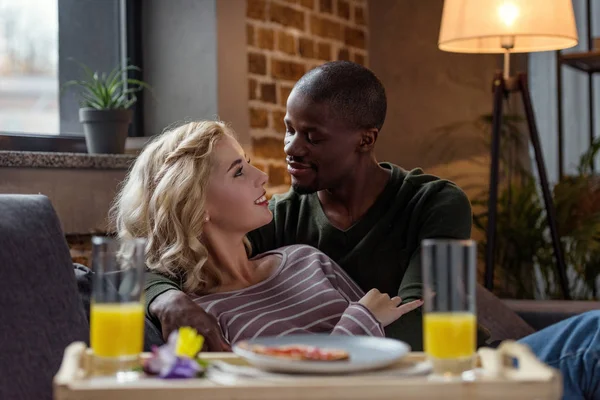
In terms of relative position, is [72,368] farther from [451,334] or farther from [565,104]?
[565,104]

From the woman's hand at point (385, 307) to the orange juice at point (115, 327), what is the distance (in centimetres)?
72

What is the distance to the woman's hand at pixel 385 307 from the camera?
182 cm

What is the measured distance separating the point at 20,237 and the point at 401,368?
74 centimetres

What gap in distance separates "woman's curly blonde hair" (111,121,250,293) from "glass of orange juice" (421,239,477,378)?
914 mm

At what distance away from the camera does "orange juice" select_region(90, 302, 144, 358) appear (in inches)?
46.0

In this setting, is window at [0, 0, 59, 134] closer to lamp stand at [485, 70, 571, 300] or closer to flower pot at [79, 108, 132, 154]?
flower pot at [79, 108, 132, 154]

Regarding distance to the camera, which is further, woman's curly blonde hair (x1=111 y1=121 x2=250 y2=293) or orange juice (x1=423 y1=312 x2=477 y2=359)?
woman's curly blonde hair (x1=111 y1=121 x2=250 y2=293)

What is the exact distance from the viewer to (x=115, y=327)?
1.17 meters

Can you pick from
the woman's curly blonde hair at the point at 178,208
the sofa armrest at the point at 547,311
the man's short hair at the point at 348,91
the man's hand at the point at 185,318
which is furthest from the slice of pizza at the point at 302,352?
the sofa armrest at the point at 547,311

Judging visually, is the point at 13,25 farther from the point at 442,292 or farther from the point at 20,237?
the point at 442,292

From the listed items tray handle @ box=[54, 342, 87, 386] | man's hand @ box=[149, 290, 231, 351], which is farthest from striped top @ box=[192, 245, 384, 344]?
tray handle @ box=[54, 342, 87, 386]

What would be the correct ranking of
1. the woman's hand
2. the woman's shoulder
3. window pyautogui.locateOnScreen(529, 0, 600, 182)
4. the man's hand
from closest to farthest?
the man's hand → the woman's hand → the woman's shoulder → window pyautogui.locateOnScreen(529, 0, 600, 182)

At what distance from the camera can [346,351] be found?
1.23 metres

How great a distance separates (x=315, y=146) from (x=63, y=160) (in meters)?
0.91
